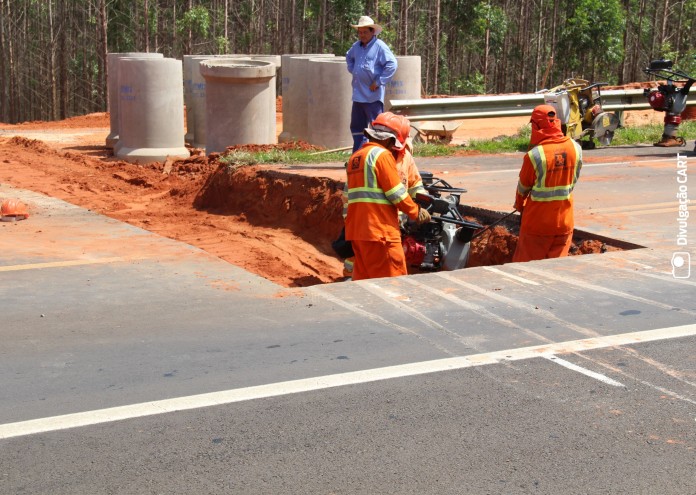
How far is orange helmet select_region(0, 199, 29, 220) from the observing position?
12234 mm

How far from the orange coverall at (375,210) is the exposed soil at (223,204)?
7.31ft

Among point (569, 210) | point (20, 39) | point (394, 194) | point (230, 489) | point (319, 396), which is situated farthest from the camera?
point (20, 39)

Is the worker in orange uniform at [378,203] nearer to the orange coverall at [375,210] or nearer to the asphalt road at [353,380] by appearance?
the orange coverall at [375,210]

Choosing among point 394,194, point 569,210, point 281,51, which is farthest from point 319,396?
point 281,51

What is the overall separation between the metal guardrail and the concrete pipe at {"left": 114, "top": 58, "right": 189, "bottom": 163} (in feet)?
16.7

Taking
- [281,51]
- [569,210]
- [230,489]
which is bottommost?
[230,489]

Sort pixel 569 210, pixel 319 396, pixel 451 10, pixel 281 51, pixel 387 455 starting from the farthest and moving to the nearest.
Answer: pixel 281 51 < pixel 451 10 < pixel 569 210 < pixel 319 396 < pixel 387 455

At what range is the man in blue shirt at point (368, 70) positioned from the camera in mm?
13516

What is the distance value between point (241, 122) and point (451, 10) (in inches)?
1218

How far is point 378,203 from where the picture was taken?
26.3 ft

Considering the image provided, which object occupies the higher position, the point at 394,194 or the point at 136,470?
the point at 394,194

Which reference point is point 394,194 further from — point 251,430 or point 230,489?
point 230,489

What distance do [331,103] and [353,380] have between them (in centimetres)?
1298

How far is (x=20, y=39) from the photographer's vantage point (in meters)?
58.2
